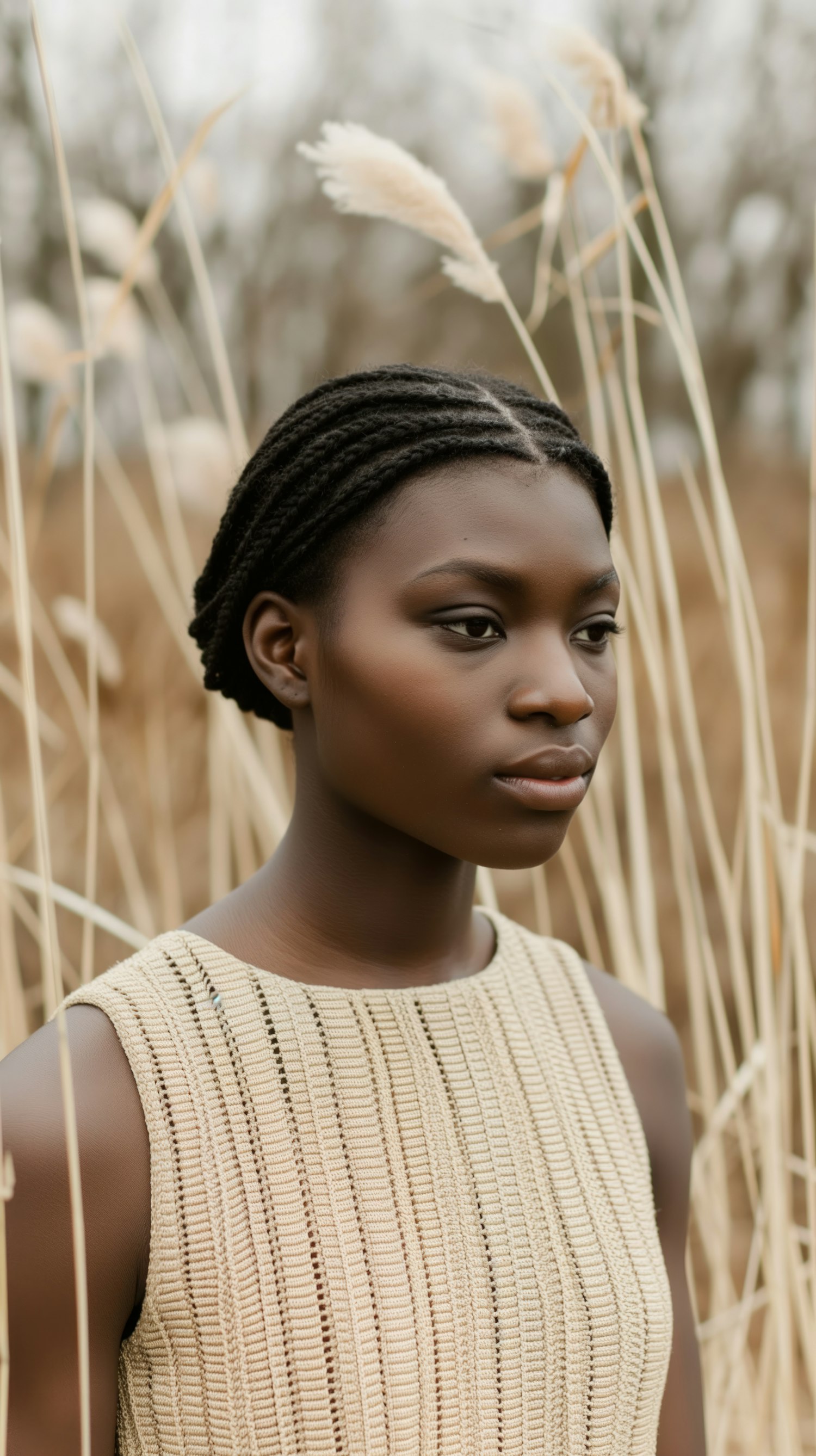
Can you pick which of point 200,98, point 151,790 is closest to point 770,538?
point 200,98

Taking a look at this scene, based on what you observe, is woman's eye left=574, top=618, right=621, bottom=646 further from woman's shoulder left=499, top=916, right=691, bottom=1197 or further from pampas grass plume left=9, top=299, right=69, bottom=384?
pampas grass plume left=9, top=299, right=69, bottom=384

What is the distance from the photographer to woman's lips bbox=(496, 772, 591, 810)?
2.59 ft

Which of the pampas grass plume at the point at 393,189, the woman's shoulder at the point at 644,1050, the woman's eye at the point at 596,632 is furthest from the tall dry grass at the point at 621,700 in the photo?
the woman's eye at the point at 596,632

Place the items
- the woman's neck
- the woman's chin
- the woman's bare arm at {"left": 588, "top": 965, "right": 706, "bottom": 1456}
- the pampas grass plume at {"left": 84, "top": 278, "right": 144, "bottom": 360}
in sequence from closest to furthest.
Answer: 1. the woman's chin
2. the woman's neck
3. the woman's bare arm at {"left": 588, "top": 965, "right": 706, "bottom": 1456}
4. the pampas grass plume at {"left": 84, "top": 278, "right": 144, "bottom": 360}

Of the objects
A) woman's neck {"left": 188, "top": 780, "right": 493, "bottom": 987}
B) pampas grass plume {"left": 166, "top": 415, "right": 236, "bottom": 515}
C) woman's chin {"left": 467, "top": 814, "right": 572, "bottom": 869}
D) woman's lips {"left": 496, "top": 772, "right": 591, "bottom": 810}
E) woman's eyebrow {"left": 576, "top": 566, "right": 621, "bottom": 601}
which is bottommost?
woman's neck {"left": 188, "top": 780, "right": 493, "bottom": 987}

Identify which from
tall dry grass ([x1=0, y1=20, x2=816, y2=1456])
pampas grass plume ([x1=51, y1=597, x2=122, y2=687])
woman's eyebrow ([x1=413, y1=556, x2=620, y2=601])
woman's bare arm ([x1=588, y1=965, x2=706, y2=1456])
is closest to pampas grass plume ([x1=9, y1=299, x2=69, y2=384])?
tall dry grass ([x1=0, y1=20, x2=816, y2=1456])

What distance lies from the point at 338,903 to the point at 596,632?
0.24 m

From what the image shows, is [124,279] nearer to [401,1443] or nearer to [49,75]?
[49,75]

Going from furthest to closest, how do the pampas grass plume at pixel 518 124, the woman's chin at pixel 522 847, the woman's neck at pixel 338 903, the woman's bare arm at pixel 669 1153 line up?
the pampas grass plume at pixel 518 124
the woman's bare arm at pixel 669 1153
the woman's neck at pixel 338 903
the woman's chin at pixel 522 847

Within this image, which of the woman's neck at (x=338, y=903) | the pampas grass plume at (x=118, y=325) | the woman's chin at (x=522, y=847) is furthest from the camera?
the pampas grass plume at (x=118, y=325)

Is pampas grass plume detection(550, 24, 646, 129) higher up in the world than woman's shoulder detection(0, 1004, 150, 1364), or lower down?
higher up

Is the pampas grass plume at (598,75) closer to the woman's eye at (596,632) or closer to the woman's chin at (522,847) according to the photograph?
the woman's eye at (596,632)

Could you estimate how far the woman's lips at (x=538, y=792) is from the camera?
79 cm

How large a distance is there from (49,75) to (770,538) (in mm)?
3150
